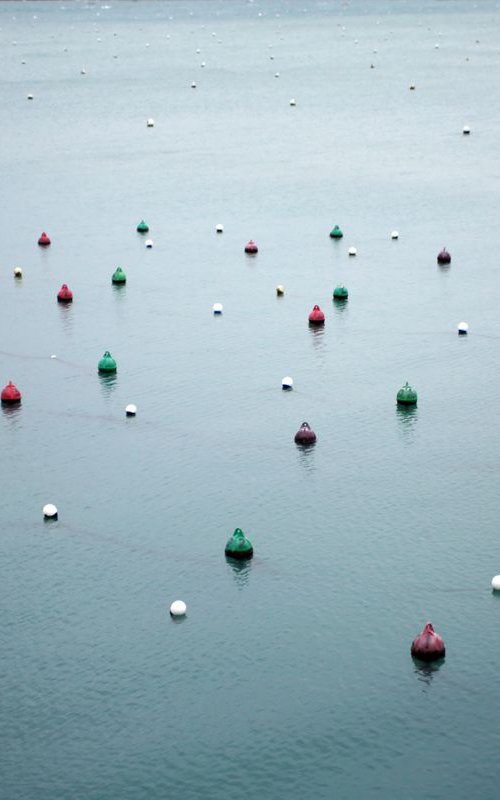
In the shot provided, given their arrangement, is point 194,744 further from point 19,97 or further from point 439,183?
point 19,97

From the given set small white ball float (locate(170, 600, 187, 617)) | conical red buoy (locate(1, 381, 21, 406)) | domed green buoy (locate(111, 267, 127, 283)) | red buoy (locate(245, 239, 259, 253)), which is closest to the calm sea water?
small white ball float (locate(170, 600, 187, 617))

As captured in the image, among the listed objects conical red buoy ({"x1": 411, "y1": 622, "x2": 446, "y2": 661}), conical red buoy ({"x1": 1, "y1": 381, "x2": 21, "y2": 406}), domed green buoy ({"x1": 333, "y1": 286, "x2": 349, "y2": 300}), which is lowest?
conical red buoy ({"x1": 411, "y1": 622, "x2": 446, "y2": 661})

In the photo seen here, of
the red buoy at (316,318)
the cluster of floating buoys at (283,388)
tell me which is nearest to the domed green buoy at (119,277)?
the cluster of floating buoys at (283,388)

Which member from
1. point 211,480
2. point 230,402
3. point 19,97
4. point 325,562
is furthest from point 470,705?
point 19,97

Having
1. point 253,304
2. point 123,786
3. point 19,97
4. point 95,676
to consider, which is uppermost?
point 19,97

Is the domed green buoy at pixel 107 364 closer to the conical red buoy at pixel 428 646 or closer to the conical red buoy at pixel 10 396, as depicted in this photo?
the conical red buoy at pixel 10 396

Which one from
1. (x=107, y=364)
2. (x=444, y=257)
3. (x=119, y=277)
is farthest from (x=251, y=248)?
(x=107, y=364)

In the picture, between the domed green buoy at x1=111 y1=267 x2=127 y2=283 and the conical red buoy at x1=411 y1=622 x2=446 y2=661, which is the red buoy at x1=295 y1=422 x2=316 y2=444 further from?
the domed green buoy at x1=111 y1=267 x2=127 y2=283
